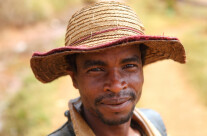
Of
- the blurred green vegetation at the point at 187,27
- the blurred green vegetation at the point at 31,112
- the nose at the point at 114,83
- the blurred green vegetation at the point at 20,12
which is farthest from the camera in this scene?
the blurred green vegetation at the point at 20,12

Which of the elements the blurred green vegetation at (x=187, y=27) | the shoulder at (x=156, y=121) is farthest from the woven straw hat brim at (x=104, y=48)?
the blurred green vegetation at (x=187, y=27)

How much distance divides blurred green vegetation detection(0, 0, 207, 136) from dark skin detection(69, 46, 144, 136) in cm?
356

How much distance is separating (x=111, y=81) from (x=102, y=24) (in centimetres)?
35

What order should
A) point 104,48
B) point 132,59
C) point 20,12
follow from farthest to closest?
point 20,12, point 132,59, point 104,48

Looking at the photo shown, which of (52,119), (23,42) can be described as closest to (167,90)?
(52,119)

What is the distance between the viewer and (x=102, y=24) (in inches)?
65.0

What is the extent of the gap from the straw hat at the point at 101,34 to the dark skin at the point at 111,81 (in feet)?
0.30

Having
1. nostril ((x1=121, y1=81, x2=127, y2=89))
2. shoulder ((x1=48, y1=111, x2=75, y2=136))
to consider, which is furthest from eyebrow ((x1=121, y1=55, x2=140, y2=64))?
shoulder ((x1=48, y1=111, x2=75, y2=136))

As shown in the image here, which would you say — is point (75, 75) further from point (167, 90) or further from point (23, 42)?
point (23, 42)

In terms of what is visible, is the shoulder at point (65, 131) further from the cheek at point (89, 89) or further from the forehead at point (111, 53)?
the forehead at point (111, 53)

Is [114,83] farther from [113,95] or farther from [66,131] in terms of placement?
[66,131]

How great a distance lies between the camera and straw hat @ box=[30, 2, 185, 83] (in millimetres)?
1514

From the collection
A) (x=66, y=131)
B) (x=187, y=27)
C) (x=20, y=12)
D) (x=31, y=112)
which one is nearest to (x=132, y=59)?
(x=66, y=131)

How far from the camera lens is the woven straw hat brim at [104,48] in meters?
1.50
